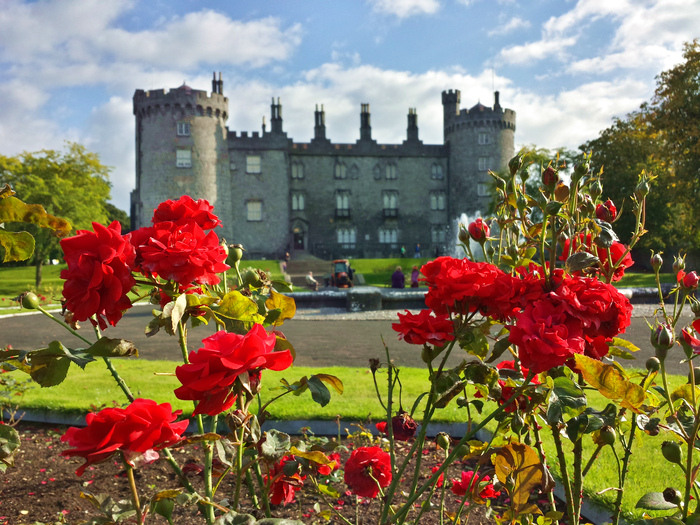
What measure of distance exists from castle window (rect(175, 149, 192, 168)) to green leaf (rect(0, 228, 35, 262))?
35466mm

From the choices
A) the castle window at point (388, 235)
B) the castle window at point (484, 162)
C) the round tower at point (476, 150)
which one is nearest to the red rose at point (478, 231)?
the round tower at point (476, 150)

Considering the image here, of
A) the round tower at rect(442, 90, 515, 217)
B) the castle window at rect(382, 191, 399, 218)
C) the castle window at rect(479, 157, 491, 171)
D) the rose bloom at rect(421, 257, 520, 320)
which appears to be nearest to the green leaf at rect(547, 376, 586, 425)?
the rose bloom at rect(421, 257, 520, 320)

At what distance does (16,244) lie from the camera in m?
1.52

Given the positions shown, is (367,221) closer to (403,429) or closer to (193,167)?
(193,167)

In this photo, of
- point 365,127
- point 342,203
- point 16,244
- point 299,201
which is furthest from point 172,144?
point 16,244

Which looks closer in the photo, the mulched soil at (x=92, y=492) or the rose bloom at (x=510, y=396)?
the rose bloom at (x=510, y=396)

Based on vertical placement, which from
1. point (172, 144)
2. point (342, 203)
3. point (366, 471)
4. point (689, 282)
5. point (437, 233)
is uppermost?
point (172, 144)

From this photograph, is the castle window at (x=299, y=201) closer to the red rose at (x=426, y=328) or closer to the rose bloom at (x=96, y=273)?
the red rose at (x=426, y=328)

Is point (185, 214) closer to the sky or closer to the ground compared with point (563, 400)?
closer to the sky

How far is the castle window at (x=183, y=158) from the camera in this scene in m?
34.8

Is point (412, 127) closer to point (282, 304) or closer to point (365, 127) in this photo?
point (365, 127)

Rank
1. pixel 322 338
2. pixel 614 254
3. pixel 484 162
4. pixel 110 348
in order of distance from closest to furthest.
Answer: pixel 110 348 → pixel 614 254 → pixel 322 338 → pixel 484 162

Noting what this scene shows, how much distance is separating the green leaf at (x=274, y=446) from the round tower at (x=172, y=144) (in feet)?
114

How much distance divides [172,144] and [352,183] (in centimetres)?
1379
